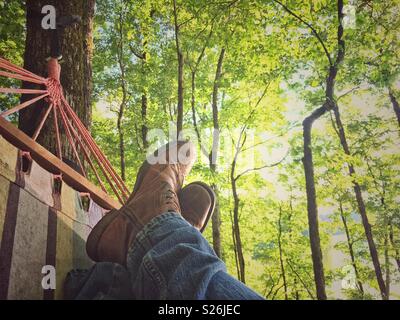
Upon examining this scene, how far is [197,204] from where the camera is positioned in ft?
5.84

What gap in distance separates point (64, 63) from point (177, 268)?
2.11 metres

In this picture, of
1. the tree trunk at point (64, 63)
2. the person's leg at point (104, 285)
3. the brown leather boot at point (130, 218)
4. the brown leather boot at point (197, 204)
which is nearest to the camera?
the person's leg at point (104, 285)

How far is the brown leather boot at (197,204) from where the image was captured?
1.77 m

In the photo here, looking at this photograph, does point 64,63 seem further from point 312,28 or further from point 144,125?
point 144,125

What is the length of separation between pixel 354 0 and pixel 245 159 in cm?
730

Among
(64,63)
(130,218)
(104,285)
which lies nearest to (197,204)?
(130,218)

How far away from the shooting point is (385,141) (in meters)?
10.9

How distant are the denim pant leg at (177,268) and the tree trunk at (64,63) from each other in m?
1.41

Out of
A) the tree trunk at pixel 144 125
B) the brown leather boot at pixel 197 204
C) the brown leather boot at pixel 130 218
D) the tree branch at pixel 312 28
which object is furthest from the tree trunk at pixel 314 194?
the tree trunk at pixel 144 125

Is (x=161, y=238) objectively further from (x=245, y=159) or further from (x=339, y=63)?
(x=245, y=159)

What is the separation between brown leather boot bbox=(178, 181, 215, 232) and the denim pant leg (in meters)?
0.59

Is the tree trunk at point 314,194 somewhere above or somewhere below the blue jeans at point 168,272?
above

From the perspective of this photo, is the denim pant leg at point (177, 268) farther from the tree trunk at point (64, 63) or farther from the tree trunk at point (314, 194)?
the tree trunk at point (314, 194)

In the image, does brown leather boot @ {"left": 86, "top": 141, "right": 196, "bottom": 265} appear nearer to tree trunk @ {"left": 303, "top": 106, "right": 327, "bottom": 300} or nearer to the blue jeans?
the blue jeans
